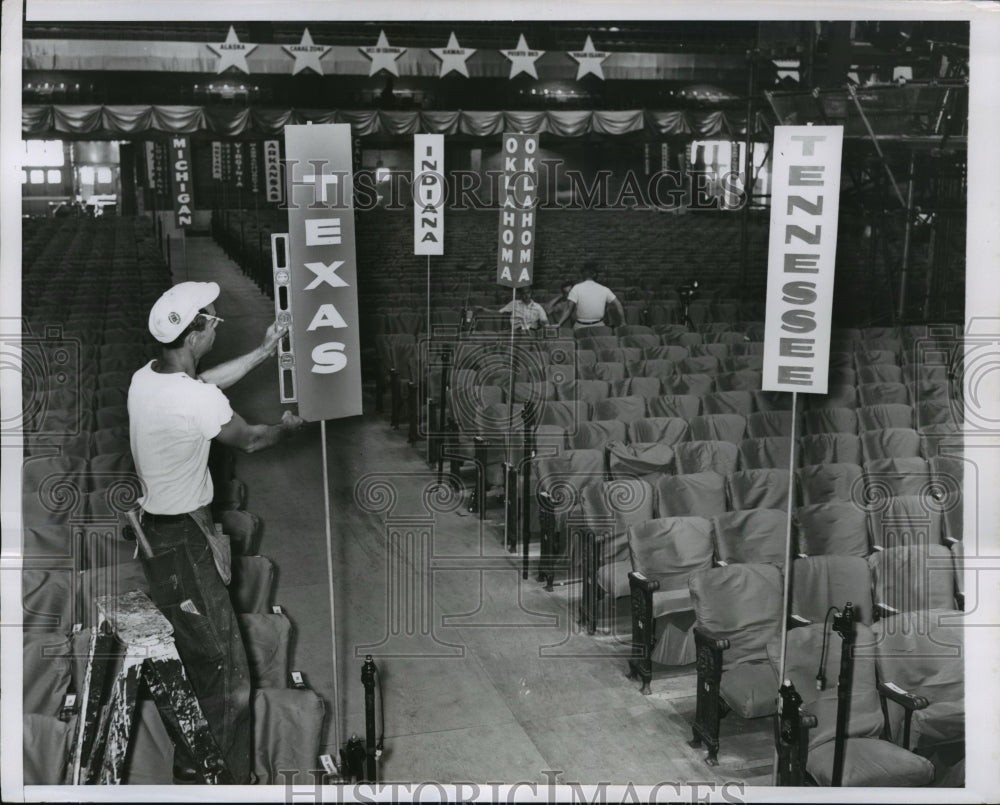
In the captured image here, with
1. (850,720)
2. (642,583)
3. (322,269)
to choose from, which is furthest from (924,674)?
(322,269)

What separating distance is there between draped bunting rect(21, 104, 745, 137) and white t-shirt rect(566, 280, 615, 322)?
6.12 metres

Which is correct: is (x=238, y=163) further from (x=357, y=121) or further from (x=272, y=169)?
(x=357, y=121)

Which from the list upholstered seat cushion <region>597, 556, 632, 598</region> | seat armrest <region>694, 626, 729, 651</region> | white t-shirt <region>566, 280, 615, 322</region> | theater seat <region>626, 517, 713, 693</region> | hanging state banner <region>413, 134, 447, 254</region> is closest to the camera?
seat armrest <region>694, 626, 729, 651</region>

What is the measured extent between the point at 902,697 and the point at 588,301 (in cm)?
728

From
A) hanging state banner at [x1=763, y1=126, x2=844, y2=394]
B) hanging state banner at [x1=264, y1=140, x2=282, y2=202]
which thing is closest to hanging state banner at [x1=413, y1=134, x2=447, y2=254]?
hanging state banner at [x1=763, y1=126, x2=844, y2=394]

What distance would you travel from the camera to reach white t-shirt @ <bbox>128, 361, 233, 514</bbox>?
445 centimetres

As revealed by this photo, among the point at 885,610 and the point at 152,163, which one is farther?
the point at 152,163

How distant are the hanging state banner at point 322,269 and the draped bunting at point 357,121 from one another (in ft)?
37.1

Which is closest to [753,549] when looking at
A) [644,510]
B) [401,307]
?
[644,510]

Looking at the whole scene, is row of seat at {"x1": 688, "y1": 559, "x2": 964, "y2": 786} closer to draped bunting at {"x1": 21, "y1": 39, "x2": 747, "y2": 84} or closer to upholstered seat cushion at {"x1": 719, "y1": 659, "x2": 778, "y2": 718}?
upholstered seat cushion at {"x1": 719, "y1": 659, "x2": 778, "y2": 718}

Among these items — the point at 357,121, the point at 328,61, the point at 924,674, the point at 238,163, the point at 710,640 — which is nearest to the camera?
the point at 710,640

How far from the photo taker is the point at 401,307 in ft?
45.2

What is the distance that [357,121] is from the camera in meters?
17.4

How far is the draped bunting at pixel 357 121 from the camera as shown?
608 inches
